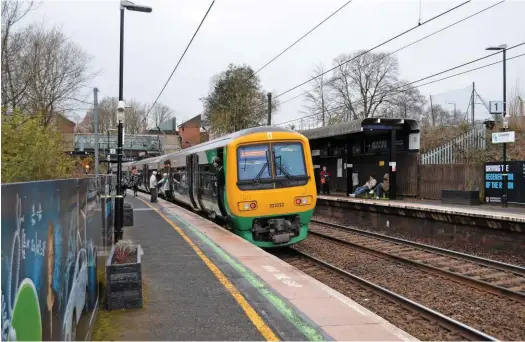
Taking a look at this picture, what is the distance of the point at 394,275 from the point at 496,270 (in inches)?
89.9

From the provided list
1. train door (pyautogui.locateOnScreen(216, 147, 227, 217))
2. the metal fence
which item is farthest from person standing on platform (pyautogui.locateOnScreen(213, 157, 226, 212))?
the metal fence

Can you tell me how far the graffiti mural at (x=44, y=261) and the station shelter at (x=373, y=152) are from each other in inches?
701

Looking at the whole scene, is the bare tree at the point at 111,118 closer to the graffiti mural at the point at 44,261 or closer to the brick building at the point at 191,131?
the brick building at the point at 191,131

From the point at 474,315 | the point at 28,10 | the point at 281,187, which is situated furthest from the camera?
the point at 28,10

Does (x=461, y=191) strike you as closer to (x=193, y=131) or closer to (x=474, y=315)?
Answer: (x=474, y=315)

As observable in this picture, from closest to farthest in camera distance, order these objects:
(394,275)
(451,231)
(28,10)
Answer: (394,275) → (451,231) → (28,10)

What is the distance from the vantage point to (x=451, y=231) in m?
14.7

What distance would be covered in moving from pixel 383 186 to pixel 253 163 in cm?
1252

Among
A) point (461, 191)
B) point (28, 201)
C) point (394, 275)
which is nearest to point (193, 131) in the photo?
point (461, 191)

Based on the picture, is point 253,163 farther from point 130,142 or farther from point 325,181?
point 130,142

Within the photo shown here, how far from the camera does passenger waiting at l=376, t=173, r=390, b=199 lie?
22312mm

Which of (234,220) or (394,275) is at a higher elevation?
(234,220)

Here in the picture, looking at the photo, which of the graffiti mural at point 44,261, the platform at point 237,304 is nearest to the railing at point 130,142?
the platform at point 237,304

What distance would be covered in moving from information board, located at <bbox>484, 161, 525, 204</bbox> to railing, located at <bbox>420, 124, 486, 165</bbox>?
5011 mm
